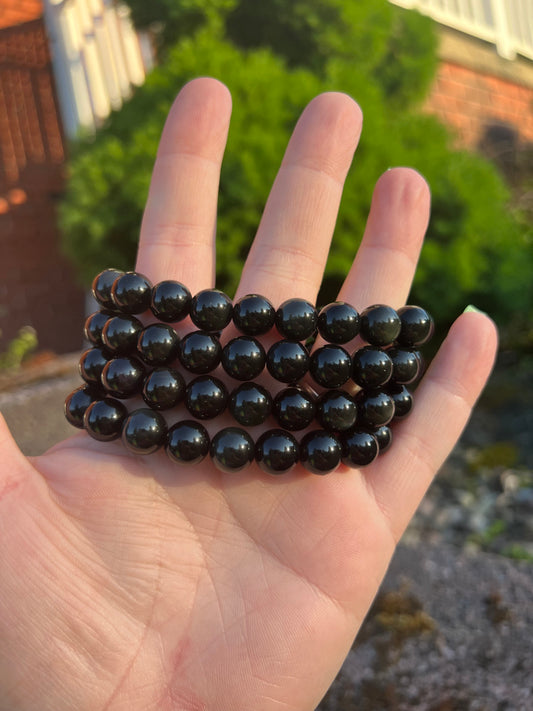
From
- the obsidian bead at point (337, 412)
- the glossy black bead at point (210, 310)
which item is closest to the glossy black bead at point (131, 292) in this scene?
the glossy black bead at point (210, 310)

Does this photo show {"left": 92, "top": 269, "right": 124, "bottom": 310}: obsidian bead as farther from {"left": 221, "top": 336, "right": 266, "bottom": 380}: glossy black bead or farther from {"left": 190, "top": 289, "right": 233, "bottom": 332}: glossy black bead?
{"left": 221, "top": 336, "right": 266, "bottom": 380}: glossy black bead

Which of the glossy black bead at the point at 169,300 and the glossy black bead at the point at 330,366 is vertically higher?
the glossy black bead at the point at 169,300

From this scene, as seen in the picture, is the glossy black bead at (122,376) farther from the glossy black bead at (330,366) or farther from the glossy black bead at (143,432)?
the glossy black bead at (330,366)

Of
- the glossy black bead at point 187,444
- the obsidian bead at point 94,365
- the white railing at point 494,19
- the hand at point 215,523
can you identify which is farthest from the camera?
the white railing at point 494,19

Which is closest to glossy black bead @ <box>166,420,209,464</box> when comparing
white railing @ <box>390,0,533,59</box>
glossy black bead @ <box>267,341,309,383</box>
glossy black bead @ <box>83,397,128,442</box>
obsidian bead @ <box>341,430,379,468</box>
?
glossy black bead @ <box>83,397,128,442</box>

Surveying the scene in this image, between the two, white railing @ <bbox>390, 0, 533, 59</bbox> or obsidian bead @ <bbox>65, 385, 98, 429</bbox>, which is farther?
white railing @ <bbox>390, 0, 533, 59</bbox>

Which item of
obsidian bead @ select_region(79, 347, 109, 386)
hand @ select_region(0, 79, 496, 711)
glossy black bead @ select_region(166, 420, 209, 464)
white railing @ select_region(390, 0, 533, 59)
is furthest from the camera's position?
white railing @ select_region(390, 0, 533, 59)

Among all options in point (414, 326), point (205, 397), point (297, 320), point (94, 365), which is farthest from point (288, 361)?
point (94, 365)

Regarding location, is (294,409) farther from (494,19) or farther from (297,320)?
(494,19)
